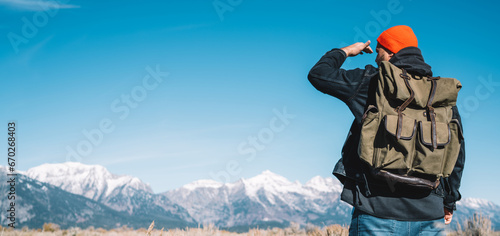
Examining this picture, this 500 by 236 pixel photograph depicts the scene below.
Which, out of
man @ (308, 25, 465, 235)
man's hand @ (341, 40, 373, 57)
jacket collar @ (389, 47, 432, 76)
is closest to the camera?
man @ (308, 25, 465, 235)

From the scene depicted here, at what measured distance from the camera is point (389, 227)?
2.09m

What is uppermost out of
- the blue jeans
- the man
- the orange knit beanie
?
the orange knit beanie

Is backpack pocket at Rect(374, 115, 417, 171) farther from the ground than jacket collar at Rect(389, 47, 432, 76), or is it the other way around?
jacket collar at Rect(389, 47, 432, 76)

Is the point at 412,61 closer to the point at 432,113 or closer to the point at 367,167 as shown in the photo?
the point at 432,113

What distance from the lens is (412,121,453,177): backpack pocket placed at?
2043 millimetres

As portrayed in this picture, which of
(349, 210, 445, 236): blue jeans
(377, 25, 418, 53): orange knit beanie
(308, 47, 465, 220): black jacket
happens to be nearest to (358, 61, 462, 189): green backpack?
(308, 47, 465, 220): black jacket

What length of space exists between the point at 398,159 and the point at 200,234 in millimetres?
6442

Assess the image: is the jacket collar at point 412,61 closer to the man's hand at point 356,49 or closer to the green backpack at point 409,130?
the green backpack at point 409,130

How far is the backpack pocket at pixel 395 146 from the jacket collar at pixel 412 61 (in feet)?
1.16

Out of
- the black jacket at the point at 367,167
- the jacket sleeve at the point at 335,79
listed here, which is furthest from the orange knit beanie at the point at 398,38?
the jacket sleeve at the point at 335,79

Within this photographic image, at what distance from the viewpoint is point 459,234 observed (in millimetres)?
8930

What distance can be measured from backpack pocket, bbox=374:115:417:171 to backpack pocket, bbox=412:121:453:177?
4 cm

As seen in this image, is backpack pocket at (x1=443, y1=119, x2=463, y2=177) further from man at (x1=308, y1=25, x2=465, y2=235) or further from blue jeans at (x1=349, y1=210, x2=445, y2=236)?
blue jeans at (x1=349, y1=210, x2=445, y2=236)

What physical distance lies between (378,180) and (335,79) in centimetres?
69
